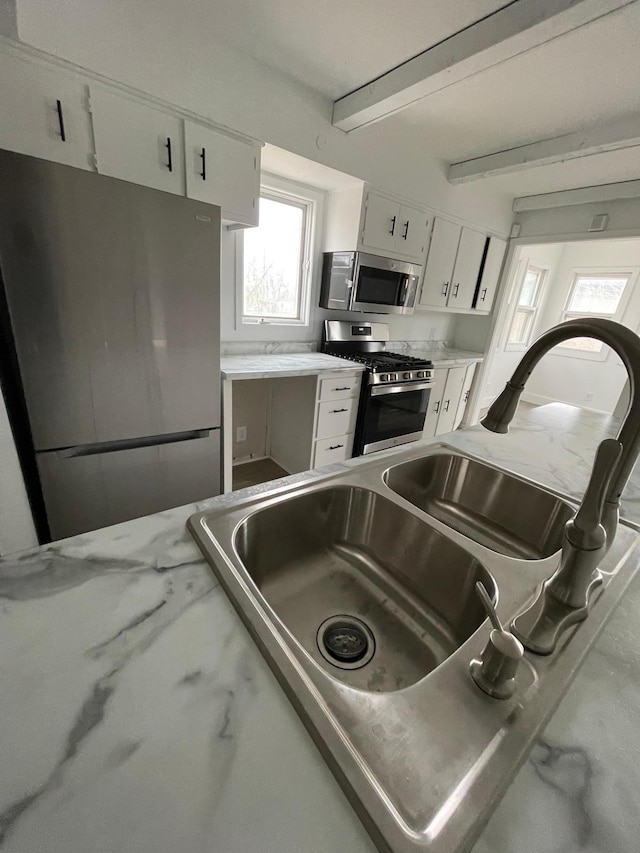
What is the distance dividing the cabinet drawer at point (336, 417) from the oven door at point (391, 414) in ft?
0.27

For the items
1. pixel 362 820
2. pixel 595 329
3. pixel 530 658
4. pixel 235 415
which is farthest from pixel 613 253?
→ pixel 362 820

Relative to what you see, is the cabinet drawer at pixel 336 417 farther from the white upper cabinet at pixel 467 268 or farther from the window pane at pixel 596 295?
the window pane at pixel 596 295

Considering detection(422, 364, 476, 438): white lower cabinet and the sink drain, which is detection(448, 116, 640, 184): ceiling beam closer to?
detection(422, 364, 476, 438): white lower cabinet

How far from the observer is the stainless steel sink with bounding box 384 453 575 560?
101cm

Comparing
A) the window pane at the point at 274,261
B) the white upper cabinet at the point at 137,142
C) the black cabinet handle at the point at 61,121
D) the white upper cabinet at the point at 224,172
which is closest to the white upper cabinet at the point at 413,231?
the window pane at the point at 274,261

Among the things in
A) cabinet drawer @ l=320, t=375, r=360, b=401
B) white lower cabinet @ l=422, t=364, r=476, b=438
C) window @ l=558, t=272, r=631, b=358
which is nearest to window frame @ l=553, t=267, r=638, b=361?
window @ l=558, t=272, r=631, b=358

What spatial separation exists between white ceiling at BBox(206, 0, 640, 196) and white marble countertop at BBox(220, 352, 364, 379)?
5.19 ft

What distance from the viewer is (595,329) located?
0.57 metres

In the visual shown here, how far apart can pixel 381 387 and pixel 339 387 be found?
37cm

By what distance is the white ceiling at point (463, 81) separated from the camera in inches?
59.1

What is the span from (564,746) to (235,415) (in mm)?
2763

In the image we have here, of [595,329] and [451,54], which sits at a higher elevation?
[451,54]

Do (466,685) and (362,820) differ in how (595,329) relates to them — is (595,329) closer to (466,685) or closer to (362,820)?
(466,685)

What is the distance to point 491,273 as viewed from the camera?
3.85m
